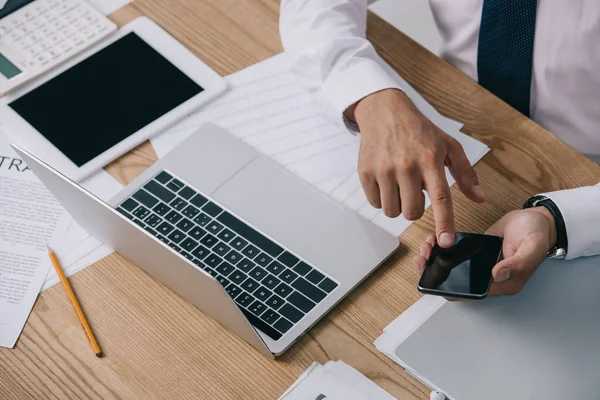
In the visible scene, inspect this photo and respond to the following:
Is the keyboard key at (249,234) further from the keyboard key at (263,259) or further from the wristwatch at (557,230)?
the wristwatch at (557,230)

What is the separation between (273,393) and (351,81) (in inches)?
17.7

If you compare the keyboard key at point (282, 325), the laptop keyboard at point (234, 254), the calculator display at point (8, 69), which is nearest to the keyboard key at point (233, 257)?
the laptop keyboard at point (234, 254)

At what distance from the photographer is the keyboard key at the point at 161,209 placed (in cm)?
101


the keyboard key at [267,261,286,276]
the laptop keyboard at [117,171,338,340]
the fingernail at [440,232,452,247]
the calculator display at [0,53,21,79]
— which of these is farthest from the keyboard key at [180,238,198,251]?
the calculator display at [0,53,21,79]

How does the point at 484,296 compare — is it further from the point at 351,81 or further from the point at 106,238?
the point at 106,238

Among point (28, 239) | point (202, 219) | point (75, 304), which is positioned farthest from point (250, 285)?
point (28, 239)

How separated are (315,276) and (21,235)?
42cm

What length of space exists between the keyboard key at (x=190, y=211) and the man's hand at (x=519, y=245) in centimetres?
30

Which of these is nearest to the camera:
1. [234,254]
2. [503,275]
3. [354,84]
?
[503,275]

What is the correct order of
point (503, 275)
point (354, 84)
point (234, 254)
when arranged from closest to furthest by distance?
point (503, 275)
point (234, 254)
point (354, 84)

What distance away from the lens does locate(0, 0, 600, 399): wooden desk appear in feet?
2.93

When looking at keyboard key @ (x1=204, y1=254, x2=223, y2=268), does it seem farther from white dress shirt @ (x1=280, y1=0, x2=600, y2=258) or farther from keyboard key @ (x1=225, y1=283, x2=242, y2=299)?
white dress shirt @ (x1=280, y1=0, x2=600, y2=258)

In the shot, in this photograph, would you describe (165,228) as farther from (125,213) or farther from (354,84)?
(354,84)

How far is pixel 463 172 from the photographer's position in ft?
3.15
